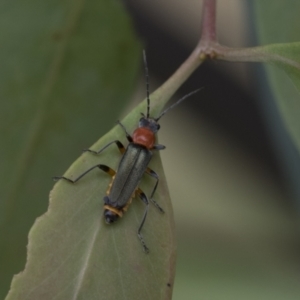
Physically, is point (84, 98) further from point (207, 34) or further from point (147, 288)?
point (147, 288)

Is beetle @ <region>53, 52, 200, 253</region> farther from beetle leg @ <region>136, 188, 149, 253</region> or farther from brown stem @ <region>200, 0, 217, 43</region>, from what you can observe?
brown stem @ <region>200, 0, 217, 43</region>

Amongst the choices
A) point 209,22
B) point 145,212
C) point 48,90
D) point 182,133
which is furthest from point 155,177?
point 182,133

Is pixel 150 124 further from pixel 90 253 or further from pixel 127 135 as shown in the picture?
pixel 90 253

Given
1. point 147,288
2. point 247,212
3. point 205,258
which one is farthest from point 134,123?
point 247,212

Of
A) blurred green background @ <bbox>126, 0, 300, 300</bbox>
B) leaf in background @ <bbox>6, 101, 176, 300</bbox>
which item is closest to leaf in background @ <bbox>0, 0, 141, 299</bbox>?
leaf in background @ <bbox>6, 101, 176, 300</bbox>

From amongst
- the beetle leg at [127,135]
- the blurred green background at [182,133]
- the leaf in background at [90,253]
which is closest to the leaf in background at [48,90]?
the blurred green background at [182,133]

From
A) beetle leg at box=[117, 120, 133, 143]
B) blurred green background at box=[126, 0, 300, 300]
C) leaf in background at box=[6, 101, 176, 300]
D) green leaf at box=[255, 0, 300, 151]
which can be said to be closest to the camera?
leaf in background at box=[6, 101, 176, 300]
